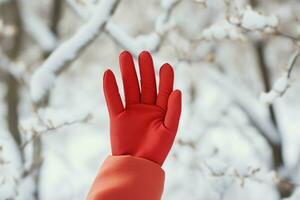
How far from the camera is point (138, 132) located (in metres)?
1.52

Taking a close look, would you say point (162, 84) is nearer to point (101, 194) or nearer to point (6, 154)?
point (101, 194)

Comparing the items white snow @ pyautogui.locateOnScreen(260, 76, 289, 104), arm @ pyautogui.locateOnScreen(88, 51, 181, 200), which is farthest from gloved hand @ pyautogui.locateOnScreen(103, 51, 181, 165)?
white snow @ pyautogui.locateOnScreen(260, 76, 289, 104)

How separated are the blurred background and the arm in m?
0.58

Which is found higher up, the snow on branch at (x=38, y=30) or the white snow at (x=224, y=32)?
the white snow at (x=224, y=32)

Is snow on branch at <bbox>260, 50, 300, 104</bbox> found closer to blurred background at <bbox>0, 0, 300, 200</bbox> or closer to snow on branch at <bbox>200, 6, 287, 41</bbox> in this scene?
blurred background at <bbox>0, 0, 300, 200</bbox>

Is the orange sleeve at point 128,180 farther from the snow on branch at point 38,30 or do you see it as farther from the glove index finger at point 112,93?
the snow on branch at point 38,30

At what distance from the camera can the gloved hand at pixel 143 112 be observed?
1.50 m

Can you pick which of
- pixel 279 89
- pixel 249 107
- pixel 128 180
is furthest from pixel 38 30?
pixel 128 180

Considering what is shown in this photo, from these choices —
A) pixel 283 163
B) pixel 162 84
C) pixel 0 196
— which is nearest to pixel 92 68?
pixel 283 163

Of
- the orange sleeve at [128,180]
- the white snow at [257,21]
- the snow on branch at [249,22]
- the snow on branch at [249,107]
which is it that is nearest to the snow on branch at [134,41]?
the snow on branch at [249,22]

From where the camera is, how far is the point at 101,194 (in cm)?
136

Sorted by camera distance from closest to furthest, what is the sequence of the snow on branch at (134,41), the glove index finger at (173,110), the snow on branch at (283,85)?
1. the glove index finger at (173,110)
2. the snow on branch at (283,85)
3. the snow on branch at (134,41)

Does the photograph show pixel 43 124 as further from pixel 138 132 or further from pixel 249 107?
pixel 249 107

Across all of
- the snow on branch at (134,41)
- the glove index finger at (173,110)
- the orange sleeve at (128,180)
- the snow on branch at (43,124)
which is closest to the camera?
the orange sleeve at (128,180)
